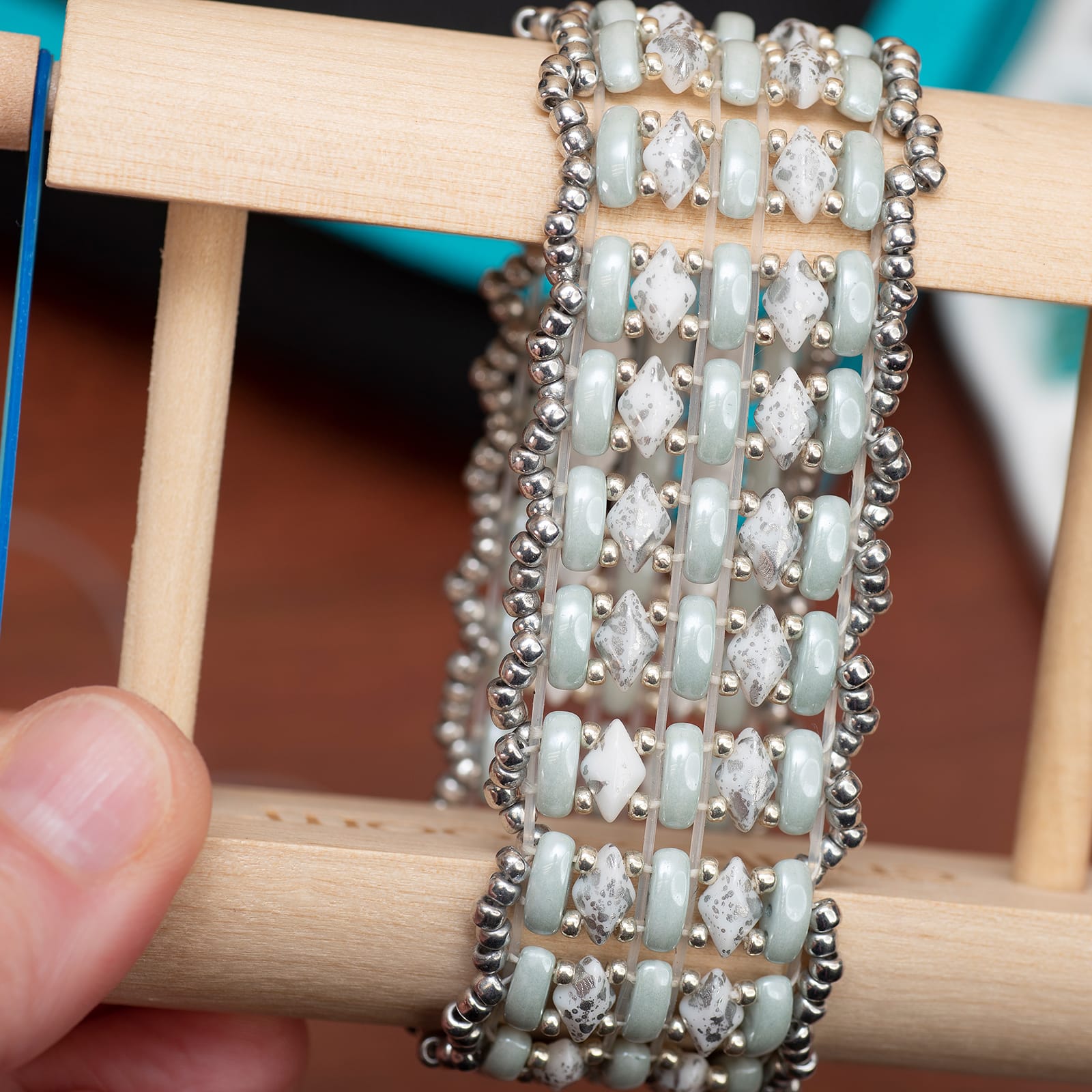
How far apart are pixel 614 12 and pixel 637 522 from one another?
0.14m

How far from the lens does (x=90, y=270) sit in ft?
1.53

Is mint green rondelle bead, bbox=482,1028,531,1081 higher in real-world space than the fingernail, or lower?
lower

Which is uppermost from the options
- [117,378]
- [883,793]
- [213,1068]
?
[117,378]

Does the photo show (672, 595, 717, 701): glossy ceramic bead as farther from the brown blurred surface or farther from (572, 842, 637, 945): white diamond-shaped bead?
the brown blurred surface

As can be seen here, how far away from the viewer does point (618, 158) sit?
0.28 metres

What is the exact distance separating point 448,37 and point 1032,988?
285mm

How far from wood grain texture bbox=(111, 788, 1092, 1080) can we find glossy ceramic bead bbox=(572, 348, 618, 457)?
0.37 ft

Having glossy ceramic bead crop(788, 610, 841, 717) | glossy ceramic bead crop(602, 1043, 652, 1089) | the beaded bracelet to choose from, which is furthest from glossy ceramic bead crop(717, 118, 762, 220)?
glossy ceramic bead crop(602, 1043, 652, 1089)

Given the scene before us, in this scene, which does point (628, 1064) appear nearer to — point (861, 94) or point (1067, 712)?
point (1067, 712)

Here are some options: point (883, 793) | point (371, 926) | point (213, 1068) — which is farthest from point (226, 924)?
point (883, 793)

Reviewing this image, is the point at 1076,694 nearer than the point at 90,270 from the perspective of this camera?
Yes

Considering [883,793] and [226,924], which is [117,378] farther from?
[883,793]

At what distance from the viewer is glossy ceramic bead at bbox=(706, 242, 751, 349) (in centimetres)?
29

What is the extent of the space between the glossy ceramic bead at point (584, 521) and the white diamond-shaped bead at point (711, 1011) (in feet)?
0.38
